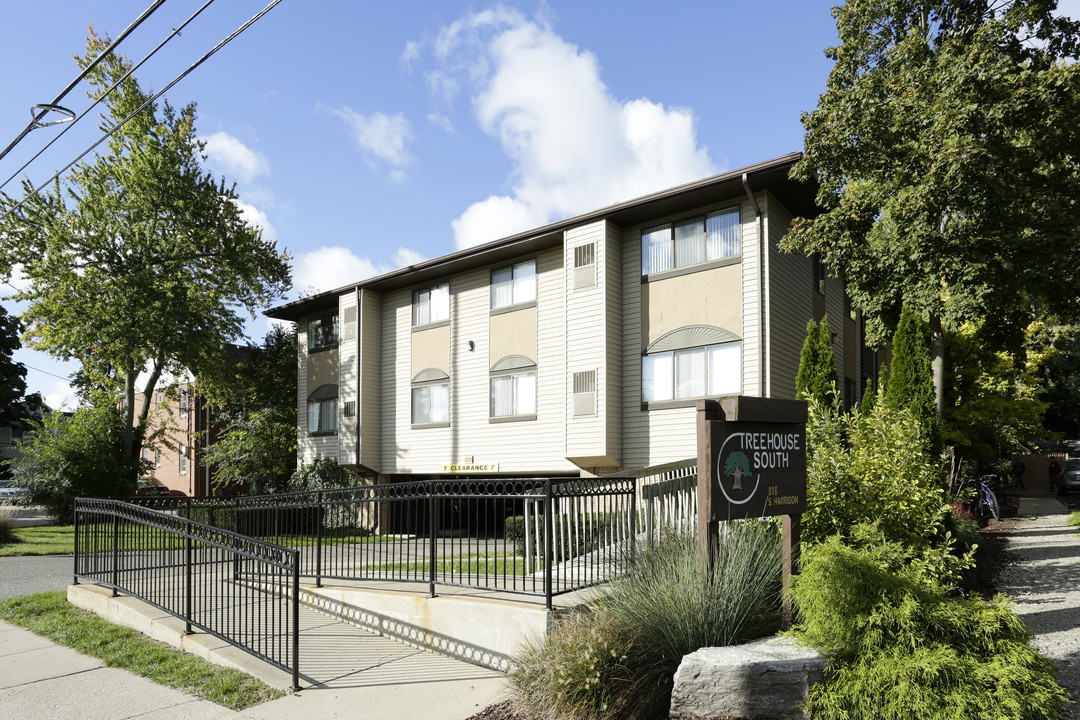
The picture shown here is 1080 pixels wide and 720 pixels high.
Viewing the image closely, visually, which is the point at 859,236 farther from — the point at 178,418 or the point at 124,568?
the point at 178,418

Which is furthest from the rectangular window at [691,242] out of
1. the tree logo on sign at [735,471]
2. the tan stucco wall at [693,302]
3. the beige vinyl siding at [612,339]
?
the tree logo on sign at [735,471]

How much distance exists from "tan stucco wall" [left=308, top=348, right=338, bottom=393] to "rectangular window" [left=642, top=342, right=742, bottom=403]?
42.7ft

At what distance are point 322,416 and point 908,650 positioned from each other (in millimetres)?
24368

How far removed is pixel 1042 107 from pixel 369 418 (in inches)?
773

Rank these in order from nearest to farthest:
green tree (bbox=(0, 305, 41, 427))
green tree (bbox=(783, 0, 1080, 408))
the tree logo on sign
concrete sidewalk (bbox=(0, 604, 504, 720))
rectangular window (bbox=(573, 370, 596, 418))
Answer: concrete sidewalk (bbox=(0, 604, 504, 720))
the tree logo on sign
green tree (bbox=(783, 0, 1080, 408))
rectangular window (bbox=(573, 370, 596, 418))
green tree (bbox=(0, 305, 41, 427))

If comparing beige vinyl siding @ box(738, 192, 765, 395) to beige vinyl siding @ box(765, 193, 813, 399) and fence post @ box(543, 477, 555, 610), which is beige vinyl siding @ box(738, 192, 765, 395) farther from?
fence post @ box(543, 477, 555, 610)

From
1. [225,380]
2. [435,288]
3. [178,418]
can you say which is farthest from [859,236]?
[178,418]

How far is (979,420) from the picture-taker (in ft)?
75.5

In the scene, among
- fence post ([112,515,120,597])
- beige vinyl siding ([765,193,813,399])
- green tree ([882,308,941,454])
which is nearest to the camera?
fence post ([112,515,120,597])

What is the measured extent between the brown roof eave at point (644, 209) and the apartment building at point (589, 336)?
47mm

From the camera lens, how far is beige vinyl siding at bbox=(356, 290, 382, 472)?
81.0 feet

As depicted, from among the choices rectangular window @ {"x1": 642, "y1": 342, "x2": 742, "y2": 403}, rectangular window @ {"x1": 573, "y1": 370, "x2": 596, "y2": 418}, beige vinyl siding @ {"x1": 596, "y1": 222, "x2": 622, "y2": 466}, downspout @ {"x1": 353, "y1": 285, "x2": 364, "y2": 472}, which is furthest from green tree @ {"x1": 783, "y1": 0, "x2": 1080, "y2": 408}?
downspout @ {"x1": 353, "y1": 285, "x2": 364, "y2": 472}

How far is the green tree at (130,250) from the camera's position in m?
28.8

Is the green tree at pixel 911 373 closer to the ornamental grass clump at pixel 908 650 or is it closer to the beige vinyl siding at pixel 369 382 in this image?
the ornamental grass clump at pixel 908 650
